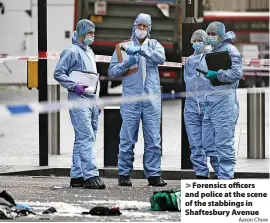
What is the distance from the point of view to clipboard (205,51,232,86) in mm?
12328

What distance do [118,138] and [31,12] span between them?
16362mm

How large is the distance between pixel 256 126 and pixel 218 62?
3064 mm

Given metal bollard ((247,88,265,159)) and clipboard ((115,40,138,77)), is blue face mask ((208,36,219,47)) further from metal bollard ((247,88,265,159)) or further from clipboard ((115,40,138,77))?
metal bollard ((247,88,265,159))

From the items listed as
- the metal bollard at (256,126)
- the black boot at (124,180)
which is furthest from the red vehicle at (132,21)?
the black boot at (124,180)

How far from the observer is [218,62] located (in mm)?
12422

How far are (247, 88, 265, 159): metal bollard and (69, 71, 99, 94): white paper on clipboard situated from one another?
3.30 meters

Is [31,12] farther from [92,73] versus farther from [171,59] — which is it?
[92,73]

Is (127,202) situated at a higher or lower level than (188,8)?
lower

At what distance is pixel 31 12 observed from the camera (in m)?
30.1

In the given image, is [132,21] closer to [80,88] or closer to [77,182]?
[77,182]

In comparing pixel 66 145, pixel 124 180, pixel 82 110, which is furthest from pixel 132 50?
pixel 66 145

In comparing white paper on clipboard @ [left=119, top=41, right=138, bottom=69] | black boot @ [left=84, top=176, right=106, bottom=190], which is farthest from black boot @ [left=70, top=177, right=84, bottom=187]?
white paper on clipboard @ [left=119, top=41, right=138, bottom=69]

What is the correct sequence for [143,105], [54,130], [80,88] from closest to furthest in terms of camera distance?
[80,88] → [143,105] → [54,130]

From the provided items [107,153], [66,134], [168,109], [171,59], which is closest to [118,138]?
[107,153]
